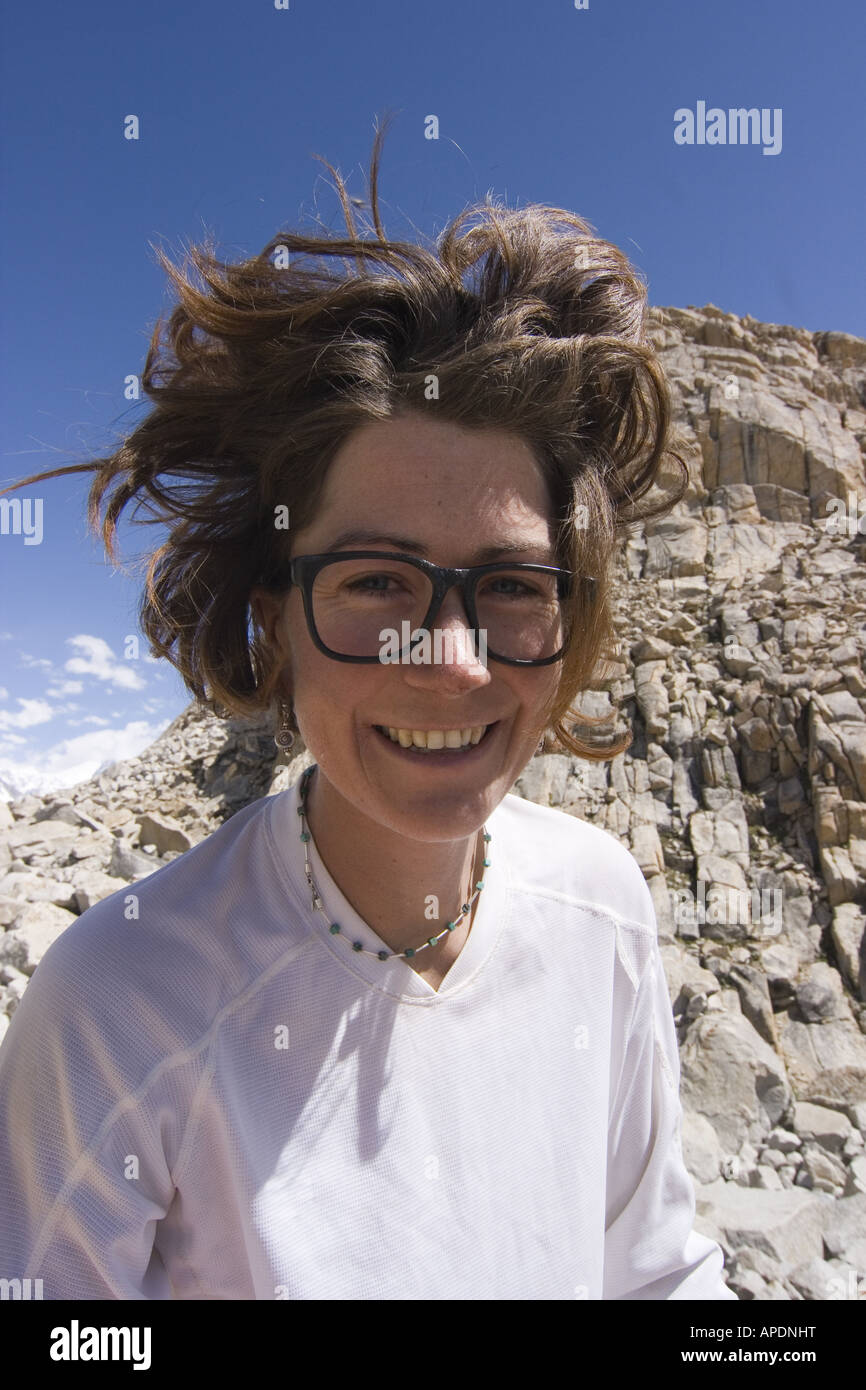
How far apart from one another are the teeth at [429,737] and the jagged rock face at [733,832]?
1.20m

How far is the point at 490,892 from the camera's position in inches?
82.1

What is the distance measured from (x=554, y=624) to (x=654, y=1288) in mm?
1843

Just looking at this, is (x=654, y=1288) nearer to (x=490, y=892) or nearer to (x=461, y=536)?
(x=490, y=892)

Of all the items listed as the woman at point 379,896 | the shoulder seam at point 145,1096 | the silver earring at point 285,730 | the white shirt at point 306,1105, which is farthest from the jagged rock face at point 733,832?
the shoulder seam at point 145,1096

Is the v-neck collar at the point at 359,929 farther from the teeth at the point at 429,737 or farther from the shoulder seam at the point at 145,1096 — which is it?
the teeth at the point at 429,737

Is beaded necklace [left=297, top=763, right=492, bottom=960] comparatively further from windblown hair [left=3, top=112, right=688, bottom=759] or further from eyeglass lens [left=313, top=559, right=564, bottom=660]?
eyeglass lens [left=313, top=559, right=564, bottom=660]

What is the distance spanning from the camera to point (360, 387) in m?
1.78

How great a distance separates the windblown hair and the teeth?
462 mm

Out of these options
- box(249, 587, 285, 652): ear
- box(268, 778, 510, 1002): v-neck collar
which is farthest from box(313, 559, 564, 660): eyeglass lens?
box(268, 778, 510, 1002): v-neck collar

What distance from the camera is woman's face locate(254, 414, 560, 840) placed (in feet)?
5.40

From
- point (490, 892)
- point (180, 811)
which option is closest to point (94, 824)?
point (180, 811)

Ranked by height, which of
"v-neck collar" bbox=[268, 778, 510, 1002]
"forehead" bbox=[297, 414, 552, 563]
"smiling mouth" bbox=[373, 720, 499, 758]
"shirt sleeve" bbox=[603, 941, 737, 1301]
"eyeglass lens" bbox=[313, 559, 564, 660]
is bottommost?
"shirt sleeve" bbox=[603, 941, 737, 1301]

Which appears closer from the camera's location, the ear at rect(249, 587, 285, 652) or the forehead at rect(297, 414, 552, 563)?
the forehead at rect(297, 414, 552, 563)

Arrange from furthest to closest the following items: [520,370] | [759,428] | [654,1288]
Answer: [759,428] → [654,1288] → [520,370]
